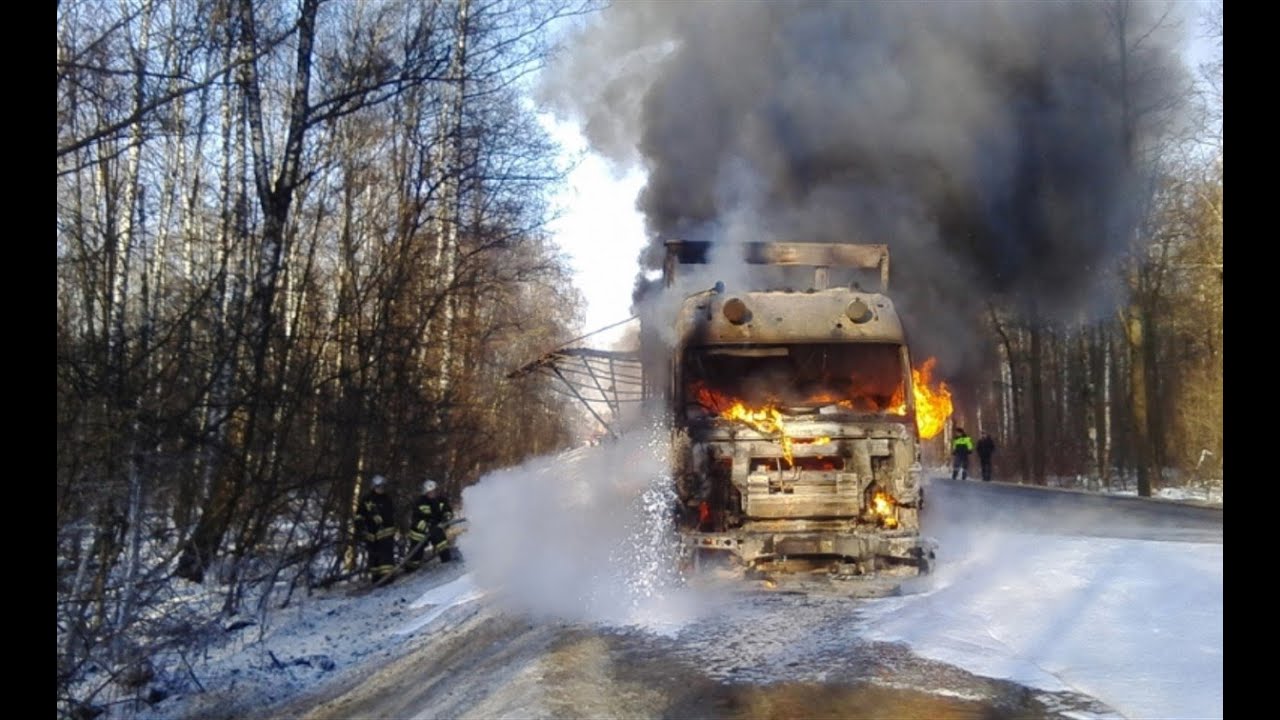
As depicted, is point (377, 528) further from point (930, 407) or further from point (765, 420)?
point (930, 407)

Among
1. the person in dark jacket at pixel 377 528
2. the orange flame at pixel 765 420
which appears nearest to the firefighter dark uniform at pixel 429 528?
the person in dark jacket at pixel 377 528

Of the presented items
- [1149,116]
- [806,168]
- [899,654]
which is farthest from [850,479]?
[1149,116]

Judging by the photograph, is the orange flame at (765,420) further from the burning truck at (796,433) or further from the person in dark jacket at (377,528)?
the person in dark jacket at (377,528)

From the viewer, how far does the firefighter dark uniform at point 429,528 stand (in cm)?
1426

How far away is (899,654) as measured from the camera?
6.53 m

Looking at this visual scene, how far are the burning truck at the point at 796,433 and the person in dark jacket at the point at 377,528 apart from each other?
5.98m

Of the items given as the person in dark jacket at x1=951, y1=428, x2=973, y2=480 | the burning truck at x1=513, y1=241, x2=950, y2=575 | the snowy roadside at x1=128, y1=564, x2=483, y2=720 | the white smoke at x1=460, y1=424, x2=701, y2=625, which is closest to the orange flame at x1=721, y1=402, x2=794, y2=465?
the burning truck at x1=513, y1=241, x2=950, y2=575

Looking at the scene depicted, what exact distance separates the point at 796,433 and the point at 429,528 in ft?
24.3

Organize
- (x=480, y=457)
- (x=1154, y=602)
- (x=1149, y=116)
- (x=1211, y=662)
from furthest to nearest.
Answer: (x=480, y=457)
(x=1149, y=116)
(x=1154, y=602)
(x=1211, y=662)

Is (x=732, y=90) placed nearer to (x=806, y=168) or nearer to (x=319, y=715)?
(x=806, y=168)

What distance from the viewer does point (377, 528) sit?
46.1 ft

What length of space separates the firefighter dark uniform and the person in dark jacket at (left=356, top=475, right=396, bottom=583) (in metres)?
0.34

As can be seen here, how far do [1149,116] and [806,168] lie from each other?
8165 mm

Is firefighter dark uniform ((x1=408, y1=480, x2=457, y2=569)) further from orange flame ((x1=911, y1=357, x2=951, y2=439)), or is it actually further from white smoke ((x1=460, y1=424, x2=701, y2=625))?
orange flame ((x1=911, y1=357, x2=951, y2=439))
